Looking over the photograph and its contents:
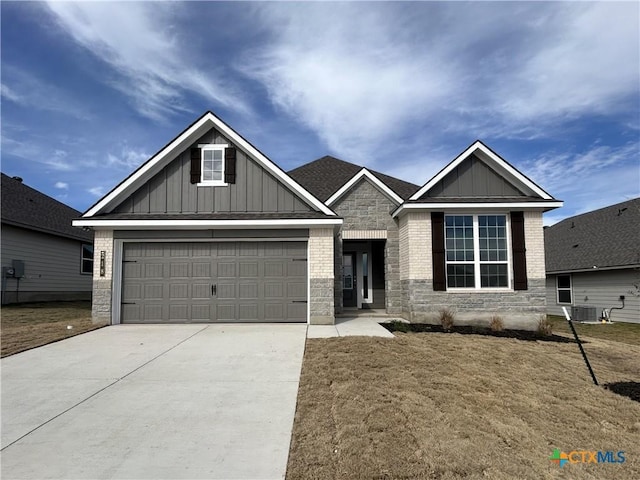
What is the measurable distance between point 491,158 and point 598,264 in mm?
9694

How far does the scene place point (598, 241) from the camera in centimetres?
1997

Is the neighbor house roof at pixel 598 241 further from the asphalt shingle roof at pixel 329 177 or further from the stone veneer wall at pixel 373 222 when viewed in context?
the stone veneer wall at pixel 373 222

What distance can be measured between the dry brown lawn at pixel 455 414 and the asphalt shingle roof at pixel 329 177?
8371 mm

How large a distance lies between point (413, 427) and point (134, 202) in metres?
10.4

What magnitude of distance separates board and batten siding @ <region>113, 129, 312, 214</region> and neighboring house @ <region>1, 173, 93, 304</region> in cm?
890

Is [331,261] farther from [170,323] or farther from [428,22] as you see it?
[428,22]

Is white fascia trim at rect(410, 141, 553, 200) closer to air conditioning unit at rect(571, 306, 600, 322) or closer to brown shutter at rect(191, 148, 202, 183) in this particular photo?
brown shutter at rect(191, 148, 202, 183)

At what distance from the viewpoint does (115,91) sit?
13938mm

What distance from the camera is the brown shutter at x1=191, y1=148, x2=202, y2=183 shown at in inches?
477

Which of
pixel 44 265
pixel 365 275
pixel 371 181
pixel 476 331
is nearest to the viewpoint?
pixel 476 331

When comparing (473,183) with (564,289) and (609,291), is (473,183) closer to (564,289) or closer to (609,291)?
(609,291)

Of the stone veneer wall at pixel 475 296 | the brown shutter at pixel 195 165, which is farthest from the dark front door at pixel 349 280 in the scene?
the brown shutter at pixel 195 165

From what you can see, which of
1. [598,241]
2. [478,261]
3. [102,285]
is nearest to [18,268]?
[102,285]

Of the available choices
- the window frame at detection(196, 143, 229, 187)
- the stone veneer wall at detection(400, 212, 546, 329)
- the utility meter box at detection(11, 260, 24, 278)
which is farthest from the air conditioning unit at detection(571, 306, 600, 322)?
the utility meter box at detection(11, 260, 24, 278)
